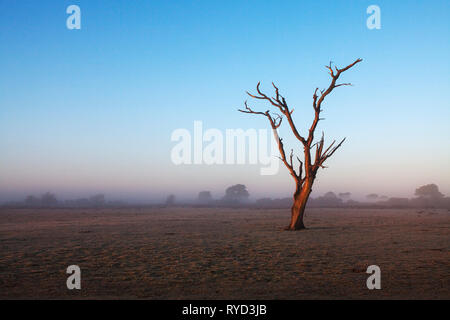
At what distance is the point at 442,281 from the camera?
343 inches

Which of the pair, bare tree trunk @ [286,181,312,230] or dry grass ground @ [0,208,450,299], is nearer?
dry grass ground @ [0,208,450,299]

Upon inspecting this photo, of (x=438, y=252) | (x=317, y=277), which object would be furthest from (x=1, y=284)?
(x=438, y=252)

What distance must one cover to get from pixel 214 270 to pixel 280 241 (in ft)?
24.6

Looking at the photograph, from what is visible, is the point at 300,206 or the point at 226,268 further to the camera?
the point at 300,206

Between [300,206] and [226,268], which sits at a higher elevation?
[300,206]

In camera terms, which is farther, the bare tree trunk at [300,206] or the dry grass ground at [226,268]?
the bare tree trunk at [300,206]
